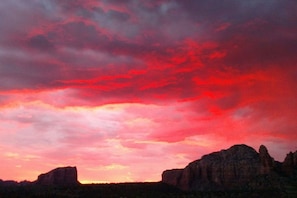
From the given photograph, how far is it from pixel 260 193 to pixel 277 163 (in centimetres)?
4922

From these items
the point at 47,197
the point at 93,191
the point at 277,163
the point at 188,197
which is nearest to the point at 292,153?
the point at 277,163

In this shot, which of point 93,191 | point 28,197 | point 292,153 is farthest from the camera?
point 292,153

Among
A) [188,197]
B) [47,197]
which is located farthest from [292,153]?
[47,197]

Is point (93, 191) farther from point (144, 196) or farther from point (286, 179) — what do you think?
point (286, 179)

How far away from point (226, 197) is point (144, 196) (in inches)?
1089

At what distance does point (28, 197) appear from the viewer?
145 meters

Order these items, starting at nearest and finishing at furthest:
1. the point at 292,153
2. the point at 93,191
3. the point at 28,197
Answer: the point at 28,197 → the point at 93,191 → the point at 292,153

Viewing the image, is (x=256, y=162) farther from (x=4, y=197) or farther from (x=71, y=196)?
(x=4, y=197)

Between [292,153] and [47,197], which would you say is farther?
[292,153]

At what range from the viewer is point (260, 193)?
146 meters

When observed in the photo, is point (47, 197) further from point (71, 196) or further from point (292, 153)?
point (292, 153)

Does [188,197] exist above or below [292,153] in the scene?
below

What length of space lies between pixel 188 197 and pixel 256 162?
2540 inches

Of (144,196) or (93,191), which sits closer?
(144,196)
